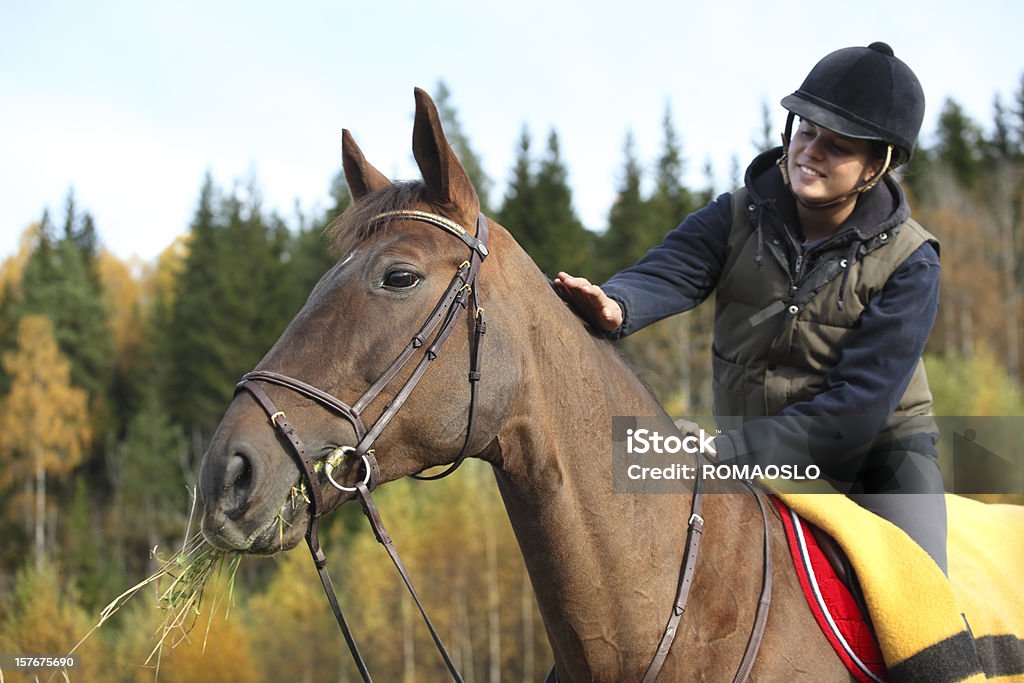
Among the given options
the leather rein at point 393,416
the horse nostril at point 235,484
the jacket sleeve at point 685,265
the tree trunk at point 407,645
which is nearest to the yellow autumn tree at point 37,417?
the tree trunk at point 407,645

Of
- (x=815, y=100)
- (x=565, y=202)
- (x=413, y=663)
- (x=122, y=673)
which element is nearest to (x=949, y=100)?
(x=565, y=202)

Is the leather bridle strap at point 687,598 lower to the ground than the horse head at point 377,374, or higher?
lower

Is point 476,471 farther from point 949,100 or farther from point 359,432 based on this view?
point 949,100

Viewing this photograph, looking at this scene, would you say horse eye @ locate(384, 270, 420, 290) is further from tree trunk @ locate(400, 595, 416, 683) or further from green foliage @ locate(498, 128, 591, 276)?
green foliage @ locate(498, 128, 591, 276)

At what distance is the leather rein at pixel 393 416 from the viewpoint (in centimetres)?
262

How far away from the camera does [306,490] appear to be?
2.62 m

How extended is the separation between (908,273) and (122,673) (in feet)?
120

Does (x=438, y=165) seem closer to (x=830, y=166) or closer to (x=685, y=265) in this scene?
(x=685, y=265)

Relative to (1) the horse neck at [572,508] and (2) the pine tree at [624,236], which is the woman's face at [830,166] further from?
(2) the pine tree at [624,236]

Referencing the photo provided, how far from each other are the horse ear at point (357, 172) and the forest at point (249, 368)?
30423 mm

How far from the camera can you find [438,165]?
2.99 metres

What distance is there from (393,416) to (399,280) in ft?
1.50

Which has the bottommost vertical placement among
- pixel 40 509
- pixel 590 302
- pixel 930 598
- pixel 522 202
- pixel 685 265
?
pixel 930 598

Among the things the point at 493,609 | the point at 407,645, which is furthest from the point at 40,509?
the point at 493,609
